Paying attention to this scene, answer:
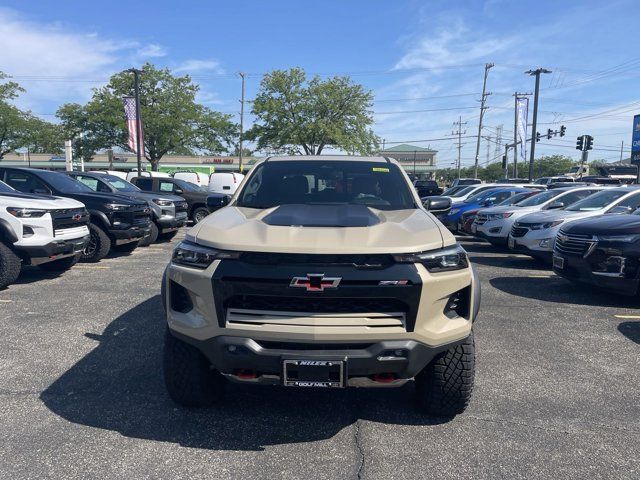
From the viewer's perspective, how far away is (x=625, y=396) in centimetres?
360

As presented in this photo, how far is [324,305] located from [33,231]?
5729 millimetres

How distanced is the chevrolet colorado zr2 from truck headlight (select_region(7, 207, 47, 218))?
4886 mm

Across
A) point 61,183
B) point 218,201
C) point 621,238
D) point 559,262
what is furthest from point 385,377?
point 61,183

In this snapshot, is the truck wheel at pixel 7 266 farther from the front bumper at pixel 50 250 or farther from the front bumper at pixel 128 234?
the front bumper at pixel 128 234

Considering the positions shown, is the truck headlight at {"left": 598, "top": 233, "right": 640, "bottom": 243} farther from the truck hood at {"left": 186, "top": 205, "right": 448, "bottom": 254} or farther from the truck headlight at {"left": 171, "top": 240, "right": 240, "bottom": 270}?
the truck headlight at {"left": 171, "top": 240, "right": 240, "bottom": 270}

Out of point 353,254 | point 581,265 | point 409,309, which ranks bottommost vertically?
point 581,265

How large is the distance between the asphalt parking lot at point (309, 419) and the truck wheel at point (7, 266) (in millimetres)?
1464

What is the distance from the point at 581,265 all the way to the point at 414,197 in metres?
3.68

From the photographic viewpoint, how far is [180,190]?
15984 mm

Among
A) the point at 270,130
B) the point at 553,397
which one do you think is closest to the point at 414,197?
the point at 553,397

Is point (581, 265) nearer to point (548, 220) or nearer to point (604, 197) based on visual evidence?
point (548, 220)

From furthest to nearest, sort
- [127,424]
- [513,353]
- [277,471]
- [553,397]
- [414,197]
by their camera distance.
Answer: [513,353] → [414,197] → [553,397] → [127,424] → [277,471]

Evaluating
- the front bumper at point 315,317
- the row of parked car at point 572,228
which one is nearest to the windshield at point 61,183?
the front bumper at point 315,317

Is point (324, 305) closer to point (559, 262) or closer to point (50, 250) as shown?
point (559, 262)
